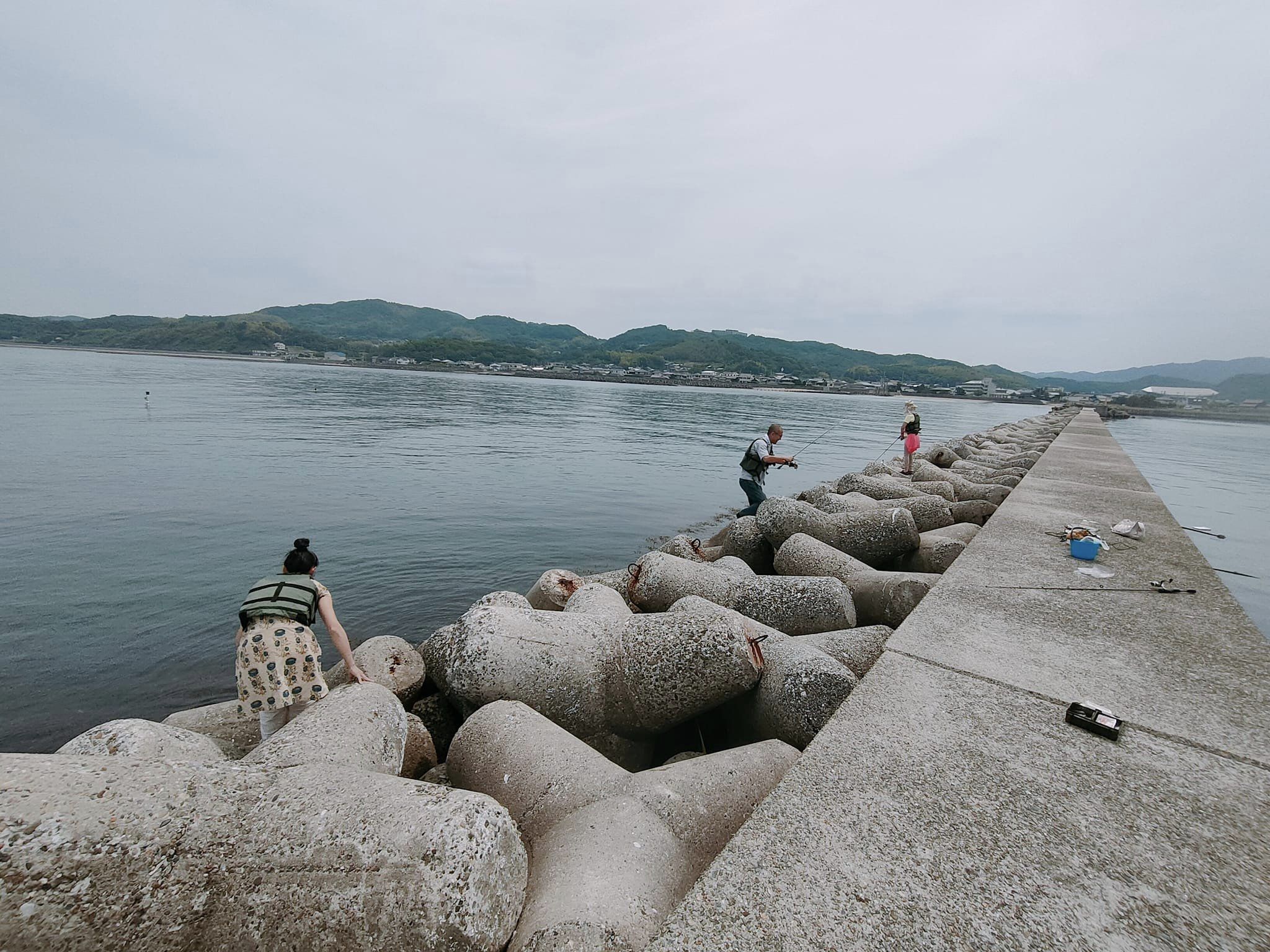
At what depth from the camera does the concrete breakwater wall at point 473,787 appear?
1.77m

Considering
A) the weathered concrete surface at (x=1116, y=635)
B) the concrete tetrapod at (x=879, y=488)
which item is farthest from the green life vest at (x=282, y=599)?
the concrete tetrapod at (x=879, y=488)

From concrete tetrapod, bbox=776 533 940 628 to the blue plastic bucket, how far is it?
113cm

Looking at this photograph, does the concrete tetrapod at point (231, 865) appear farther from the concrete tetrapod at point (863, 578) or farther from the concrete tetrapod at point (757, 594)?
the concrete tetrapod at point (863, 578)

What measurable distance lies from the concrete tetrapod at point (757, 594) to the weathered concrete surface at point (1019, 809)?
4.07ft

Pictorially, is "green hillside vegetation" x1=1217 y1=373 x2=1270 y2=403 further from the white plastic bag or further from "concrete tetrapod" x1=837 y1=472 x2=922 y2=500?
the white plastic bag

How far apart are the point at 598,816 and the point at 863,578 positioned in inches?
153

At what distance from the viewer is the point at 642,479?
58.0ft

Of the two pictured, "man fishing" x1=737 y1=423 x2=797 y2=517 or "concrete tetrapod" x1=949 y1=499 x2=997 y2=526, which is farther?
"man fishing" x1=737 y1=423 x2=797 y2=517

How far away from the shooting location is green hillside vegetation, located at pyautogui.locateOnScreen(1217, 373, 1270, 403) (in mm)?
69312

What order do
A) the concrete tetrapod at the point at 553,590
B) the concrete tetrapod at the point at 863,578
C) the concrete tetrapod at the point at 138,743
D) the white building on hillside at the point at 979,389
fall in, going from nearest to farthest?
the concrete tetrapod at the point at 138,743 < the concrete tetrapod at the point at 863,578 < the concrete tetrapod at the point at 553,590 < the white building on hillside at the point at 979,389

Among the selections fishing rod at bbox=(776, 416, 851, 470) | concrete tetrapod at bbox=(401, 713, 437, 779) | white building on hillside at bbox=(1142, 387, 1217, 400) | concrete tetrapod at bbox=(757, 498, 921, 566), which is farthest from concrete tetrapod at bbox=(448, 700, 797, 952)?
white building on hillside at bbox=(1142, 387, 1217, 400)

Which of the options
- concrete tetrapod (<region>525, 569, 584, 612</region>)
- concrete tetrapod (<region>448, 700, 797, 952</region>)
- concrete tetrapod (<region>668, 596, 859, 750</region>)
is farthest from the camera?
concrete tetrapod (<region>525, 569, 584, 612</region>)

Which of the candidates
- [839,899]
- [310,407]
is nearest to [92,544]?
[839,899]

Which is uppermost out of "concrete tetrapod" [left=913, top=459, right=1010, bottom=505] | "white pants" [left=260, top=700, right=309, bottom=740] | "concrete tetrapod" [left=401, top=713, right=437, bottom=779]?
"concrete tetrapod" [left=913, top=459, right=1010, bottom=505]
